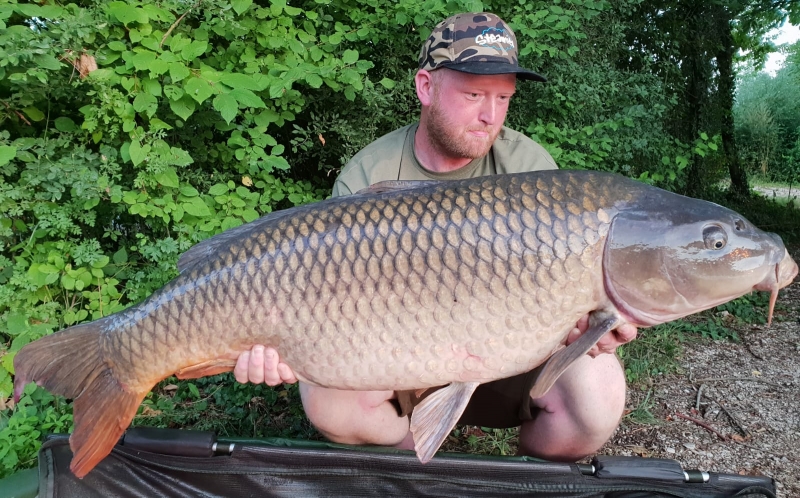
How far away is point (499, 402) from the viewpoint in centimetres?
160

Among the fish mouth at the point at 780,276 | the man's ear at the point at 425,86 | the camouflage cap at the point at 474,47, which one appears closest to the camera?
the fish mouth at the point at 780,276

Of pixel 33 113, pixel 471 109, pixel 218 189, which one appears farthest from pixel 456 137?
pixel 33 113

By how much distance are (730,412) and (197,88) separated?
7.16ft

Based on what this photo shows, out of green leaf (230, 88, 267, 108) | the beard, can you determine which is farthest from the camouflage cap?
green leaf (230, 88, 267, 108)

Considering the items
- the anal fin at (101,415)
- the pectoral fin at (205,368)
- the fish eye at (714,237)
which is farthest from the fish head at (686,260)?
the anal fin at (101,415)

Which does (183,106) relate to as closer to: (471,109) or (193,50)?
(193,50)

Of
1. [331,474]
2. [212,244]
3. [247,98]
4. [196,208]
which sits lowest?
[331,474]

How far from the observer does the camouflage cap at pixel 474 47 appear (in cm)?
159

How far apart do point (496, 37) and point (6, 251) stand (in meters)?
1.97

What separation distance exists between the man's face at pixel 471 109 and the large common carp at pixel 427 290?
44 centimetres

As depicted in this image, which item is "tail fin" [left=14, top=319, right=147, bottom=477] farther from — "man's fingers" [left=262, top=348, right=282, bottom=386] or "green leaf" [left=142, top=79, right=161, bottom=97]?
"green leaf" [left=142, top=79, right=161, bottom=97]

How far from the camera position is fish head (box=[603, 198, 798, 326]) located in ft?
3.57

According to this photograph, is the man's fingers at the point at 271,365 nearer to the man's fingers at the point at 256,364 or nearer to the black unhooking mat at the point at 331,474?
the man's fingers at the point at 256,364

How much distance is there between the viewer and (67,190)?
2.20 m
